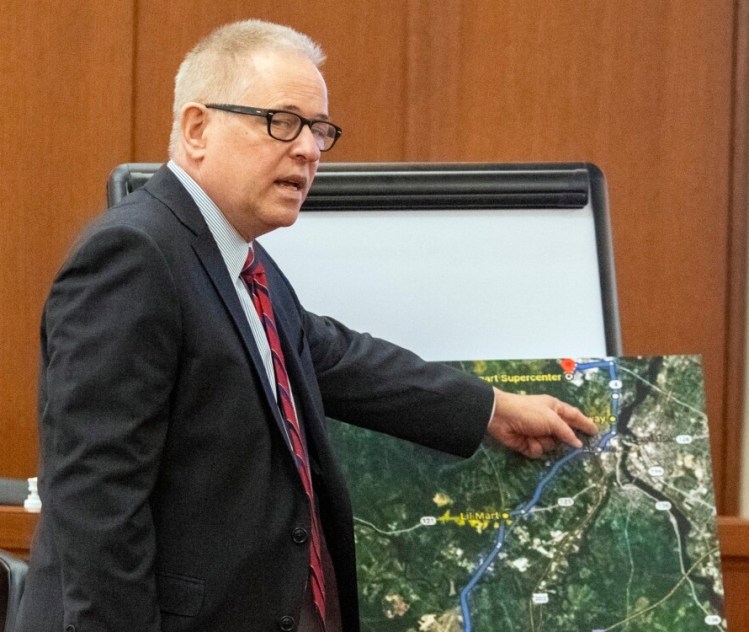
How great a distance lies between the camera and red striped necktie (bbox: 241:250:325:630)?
175cm

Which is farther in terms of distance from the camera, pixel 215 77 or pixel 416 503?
pixel 416 503

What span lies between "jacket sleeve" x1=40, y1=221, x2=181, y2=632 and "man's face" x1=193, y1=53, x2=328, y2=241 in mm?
252

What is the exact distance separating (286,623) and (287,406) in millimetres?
338

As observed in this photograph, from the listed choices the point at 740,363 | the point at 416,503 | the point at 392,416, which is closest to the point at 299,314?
the point at 392,416

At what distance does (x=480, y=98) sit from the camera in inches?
123

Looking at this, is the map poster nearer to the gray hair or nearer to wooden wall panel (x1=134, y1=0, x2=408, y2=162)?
the gray hair

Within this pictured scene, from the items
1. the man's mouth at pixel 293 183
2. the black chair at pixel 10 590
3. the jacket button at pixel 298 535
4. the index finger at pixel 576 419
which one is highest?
the man's mouth at pixel 293 183

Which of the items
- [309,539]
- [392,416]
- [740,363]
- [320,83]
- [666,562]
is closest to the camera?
[309,539]

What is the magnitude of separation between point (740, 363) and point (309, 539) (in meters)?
1.82

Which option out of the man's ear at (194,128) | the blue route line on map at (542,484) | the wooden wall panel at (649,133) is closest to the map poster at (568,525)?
the blue route line on map at (542,484)

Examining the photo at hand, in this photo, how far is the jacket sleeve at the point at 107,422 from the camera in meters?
1.48

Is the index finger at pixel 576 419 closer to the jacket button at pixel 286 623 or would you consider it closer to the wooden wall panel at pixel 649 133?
the jacket button at pixel 286 623

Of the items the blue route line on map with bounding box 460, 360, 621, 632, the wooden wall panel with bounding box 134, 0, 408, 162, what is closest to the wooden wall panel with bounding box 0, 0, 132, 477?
the wooden wall panel with bounding box 134, 0, 408, 162

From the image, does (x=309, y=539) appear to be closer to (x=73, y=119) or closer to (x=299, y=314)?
(x=299, y=314)
